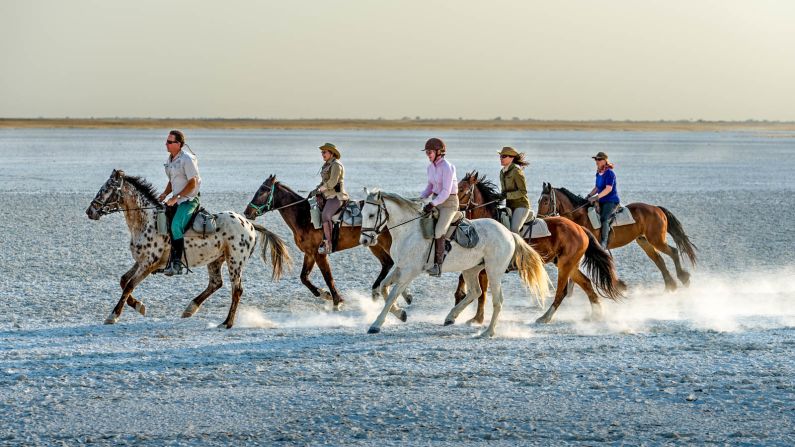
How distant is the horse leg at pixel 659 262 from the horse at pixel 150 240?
6698 millimetres

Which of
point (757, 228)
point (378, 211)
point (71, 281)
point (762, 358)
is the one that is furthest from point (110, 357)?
point (757, 228)

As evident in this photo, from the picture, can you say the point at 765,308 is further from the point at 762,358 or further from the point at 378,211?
the point at 378,211

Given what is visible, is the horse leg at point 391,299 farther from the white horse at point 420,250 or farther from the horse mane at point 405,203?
the horse mane at point 405,203

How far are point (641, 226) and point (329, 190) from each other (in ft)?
17.7

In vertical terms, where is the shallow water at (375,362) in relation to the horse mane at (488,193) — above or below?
below

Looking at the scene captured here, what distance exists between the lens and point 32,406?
336 inches

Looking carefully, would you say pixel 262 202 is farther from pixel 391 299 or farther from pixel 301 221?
pixel 391 299

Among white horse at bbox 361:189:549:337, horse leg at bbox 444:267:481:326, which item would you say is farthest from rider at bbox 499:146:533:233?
white horse at bbox 361:189:549:337

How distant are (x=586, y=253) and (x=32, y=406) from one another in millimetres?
7337

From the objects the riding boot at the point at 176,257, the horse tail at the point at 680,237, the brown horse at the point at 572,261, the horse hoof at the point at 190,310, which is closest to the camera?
the riding boot at the point at 176,257

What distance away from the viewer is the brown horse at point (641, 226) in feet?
50.5

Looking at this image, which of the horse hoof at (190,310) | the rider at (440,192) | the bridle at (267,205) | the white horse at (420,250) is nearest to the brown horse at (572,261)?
the white horse at (420,250)

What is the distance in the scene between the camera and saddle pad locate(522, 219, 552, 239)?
42.6ft

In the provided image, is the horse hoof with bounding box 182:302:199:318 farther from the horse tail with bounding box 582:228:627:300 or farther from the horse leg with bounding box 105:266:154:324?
the horse tail with bounding box 582:228:627:300
